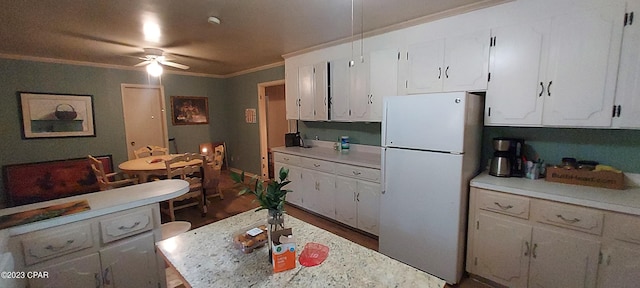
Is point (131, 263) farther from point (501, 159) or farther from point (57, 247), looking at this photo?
point (501, 159)

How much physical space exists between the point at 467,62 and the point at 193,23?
258 cm

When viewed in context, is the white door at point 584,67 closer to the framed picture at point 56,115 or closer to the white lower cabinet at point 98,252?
the white lower cabinet at point 98,252

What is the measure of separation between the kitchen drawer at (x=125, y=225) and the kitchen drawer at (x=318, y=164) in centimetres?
187

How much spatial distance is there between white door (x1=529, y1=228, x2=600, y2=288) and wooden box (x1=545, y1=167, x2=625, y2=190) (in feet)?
1.52

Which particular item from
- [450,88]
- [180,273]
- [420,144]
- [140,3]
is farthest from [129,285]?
[450,88]

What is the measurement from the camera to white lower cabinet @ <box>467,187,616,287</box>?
1.54 meters

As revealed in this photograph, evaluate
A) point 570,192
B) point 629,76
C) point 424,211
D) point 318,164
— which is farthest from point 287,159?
point 629,76

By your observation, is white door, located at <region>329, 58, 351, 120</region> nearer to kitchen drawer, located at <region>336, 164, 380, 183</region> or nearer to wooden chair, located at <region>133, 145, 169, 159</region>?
kitchen drawer, located at <region>336, 164, 380, 183</region>

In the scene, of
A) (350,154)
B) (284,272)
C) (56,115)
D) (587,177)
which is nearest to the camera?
(284,272)

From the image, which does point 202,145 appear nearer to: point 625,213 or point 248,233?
point 248,233

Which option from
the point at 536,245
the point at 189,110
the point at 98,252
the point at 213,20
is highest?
the point at 213,20

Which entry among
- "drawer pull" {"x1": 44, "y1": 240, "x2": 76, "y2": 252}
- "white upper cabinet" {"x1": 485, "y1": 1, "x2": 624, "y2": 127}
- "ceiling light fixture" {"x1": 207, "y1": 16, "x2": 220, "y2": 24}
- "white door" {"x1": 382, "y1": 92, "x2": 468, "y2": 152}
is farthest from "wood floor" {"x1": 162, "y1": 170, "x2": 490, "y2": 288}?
"ceiling light fixture" {"x1": 207, "y1": 16, "x2": 220, "y2": 24}

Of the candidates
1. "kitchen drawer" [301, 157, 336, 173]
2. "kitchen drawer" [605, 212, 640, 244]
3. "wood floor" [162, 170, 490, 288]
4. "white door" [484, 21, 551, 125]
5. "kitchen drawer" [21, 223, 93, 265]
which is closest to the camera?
"kitchen drawer" [21, 223, 93, 265]

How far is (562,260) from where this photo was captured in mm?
1643
